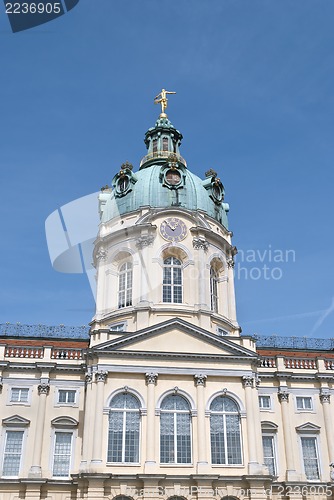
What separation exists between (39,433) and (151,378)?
764 cm

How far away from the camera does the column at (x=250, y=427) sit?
33.1m

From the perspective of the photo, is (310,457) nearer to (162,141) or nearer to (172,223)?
(172,223)

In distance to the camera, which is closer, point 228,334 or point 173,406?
point 173,406

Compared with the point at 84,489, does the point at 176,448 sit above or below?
above

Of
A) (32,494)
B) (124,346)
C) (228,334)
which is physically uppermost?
(228,334)

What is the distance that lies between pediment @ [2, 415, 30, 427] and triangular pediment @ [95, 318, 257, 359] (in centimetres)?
716

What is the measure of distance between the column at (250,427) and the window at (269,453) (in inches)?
140

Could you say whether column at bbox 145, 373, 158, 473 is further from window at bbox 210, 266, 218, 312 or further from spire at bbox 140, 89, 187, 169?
spire at bbox 140, 89, 187, 169

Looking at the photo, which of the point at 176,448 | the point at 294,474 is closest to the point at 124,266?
the point at 176,448

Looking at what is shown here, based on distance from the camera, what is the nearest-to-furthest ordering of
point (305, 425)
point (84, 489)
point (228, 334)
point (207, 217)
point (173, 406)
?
point (84, 489) < point (173, 406) < point (305, 425) < point (228, 334) < point (207, 217)

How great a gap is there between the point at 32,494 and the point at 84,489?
3.58m

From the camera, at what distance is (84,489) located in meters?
31.6

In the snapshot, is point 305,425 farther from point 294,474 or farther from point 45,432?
point 45,432

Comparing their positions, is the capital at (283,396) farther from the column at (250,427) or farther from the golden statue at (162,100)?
the golden statue at (162,100)
